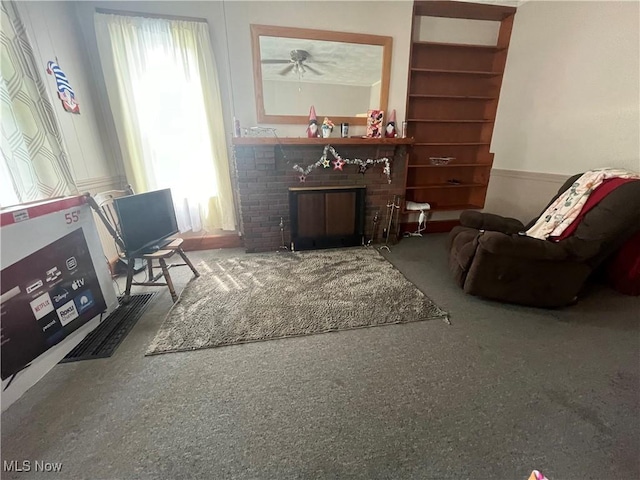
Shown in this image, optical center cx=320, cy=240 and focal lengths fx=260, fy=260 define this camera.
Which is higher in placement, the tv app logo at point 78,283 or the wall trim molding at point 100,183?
the wall trim molding at point 100,183

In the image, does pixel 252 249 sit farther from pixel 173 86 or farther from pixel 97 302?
pixel 173 86

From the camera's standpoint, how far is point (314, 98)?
291 cm

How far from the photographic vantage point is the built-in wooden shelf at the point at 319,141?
105 inches

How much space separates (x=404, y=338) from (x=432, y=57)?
130 inches

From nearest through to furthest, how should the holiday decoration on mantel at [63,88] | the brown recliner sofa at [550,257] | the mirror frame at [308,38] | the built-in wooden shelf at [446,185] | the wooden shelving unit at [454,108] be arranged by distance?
the brown recliner sofa at [550,257], the holiday decoration on mantel at [63,88], the mirror frame at [308,38], the wooden shelving unit at [454,108], the built-in wooden shelf at [446,185]

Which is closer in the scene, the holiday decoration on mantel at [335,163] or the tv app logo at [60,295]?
the tv app logo at [60,295]

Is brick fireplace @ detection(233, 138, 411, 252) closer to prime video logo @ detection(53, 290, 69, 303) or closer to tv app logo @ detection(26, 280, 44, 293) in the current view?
prime video logo @ detection(53, 290, 69, 303)

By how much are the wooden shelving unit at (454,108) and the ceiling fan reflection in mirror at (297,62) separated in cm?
121

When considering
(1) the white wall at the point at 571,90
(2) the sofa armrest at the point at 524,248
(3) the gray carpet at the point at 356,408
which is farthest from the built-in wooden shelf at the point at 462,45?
(3) the gray carpet at the point at 356,408

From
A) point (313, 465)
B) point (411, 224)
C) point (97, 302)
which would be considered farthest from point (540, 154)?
point (97, 302)

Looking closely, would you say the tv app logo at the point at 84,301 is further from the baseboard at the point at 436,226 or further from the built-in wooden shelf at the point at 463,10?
the built-in wooden shelf at the point at 463,10

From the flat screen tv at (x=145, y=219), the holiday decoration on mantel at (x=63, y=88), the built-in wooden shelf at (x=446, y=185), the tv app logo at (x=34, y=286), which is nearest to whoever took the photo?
the tv app logo at (x=34, y=286)

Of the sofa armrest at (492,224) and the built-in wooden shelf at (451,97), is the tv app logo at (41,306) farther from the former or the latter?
the built-in wooden shelf at (451,97)

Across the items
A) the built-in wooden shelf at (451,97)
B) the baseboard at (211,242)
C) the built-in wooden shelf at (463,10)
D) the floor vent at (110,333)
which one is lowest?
the floor vent at (110,333)
